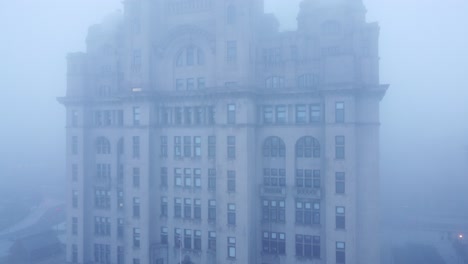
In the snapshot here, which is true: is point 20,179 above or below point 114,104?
below

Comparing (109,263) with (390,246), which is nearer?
(109,263)

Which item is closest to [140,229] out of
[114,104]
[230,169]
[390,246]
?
[230,169]

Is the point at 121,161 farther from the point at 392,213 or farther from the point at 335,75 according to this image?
the point at 392,213

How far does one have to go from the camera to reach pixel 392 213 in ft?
278

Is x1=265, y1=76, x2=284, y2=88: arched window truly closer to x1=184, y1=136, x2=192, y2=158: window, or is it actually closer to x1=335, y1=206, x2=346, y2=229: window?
x1=184, y1=136, x2=192, y2=158: window

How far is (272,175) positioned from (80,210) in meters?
26.3

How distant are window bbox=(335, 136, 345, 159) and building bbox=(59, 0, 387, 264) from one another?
10cm

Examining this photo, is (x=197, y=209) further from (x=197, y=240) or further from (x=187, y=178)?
(x=187, y=178)

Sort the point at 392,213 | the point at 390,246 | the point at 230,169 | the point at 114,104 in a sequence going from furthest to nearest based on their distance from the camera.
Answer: the point at 392,213, the point at 390,246, the point at 114,104, the point at 230,169

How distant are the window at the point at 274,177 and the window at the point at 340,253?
8.14 m

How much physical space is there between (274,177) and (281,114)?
271 inches

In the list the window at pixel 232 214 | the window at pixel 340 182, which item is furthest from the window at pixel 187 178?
the window at pixel 340 182

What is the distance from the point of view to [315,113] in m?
37.5

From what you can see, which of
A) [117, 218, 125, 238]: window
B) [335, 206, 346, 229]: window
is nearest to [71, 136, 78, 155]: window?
[117, 218, 125, 238]: window
